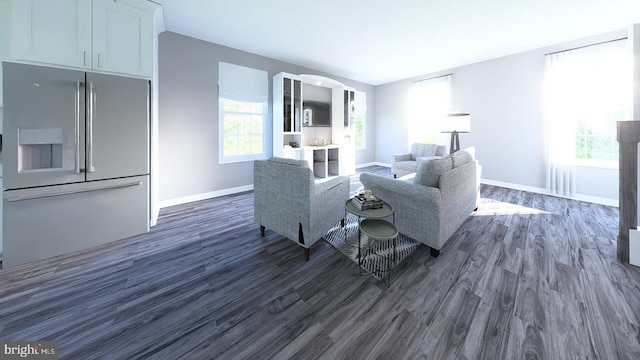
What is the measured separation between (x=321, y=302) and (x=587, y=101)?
5.54 meters

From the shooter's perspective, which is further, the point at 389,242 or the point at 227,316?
the point at 389,242

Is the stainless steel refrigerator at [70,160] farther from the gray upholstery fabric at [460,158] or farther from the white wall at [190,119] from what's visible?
the gray upholstery fabric at [460,158]

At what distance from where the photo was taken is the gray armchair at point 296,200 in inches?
82.8

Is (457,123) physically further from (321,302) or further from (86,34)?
(86,34)

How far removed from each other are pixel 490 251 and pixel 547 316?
0.89 metres

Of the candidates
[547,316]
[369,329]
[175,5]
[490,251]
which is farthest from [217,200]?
[547,316]

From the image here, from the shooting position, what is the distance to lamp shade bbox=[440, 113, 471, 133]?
4031mm

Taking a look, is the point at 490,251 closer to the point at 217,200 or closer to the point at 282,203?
the point at 282,203

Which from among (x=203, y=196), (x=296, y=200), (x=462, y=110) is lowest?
(x=203, y=196)

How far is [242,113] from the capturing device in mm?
4590

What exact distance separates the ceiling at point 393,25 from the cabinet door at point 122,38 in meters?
0.49

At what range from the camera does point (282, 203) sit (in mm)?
2307

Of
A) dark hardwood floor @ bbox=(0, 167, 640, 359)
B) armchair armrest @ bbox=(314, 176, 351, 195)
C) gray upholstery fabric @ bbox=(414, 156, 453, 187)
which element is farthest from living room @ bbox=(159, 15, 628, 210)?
gray upholstery fabric @ bbox=(414, 156, 453, 187)

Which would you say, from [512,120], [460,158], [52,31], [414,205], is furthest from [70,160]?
[512,120]
